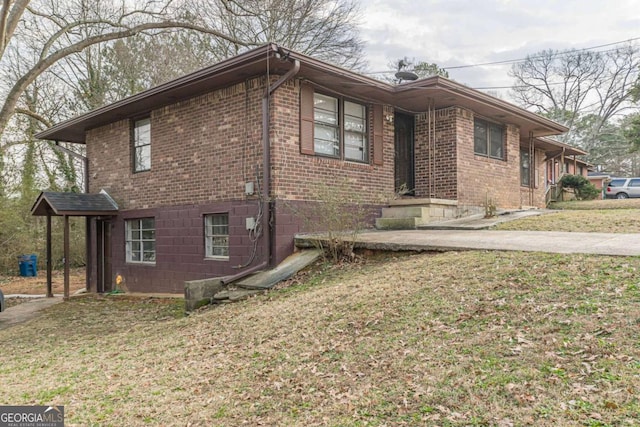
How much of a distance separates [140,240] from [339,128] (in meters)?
6.03

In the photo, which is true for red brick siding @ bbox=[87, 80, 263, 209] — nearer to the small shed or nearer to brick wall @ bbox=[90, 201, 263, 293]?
brick wall @ bbox=[90, 201, 263, 293]

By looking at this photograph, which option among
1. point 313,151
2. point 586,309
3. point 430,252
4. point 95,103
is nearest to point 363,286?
point 430,252

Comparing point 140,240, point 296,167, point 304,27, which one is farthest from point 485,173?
point 304,27

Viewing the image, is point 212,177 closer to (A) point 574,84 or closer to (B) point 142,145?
(B) point 142,145

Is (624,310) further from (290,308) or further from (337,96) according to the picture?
(337,96)

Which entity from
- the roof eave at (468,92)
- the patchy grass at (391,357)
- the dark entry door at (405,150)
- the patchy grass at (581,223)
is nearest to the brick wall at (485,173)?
the roof eave at (468,92)

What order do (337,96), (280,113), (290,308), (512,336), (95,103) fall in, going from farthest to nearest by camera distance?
(95,103) → (337,96) → (280,113) → (290,308) → (512,336)

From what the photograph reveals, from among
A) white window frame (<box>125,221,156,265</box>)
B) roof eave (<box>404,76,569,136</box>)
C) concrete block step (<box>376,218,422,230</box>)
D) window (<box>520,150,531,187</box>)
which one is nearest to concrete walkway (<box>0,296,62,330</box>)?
white window frame (<box>125,221,156,265</box>)

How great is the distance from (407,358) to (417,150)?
842 cm

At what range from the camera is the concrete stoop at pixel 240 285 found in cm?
762

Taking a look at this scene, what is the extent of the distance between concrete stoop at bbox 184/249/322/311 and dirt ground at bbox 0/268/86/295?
7651 mm

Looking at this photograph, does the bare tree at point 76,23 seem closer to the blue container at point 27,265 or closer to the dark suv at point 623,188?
the blue container at point 27,265

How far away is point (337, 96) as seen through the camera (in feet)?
31.7

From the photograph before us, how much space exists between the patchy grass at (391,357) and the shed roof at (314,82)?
3.98 metres
